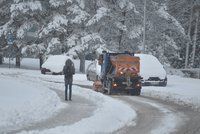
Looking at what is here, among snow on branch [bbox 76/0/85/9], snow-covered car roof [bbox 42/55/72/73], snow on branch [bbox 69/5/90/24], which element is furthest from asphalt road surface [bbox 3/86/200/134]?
snow on branch [bbox 76/0/85/9]

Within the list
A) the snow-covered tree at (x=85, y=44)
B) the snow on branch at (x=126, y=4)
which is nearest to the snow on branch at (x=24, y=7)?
the snow-covered tree at (x=85, y=44)

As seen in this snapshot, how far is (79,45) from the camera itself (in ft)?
165

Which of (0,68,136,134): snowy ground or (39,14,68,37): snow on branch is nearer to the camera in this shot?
Result: (0,68,136,134): snowy ground

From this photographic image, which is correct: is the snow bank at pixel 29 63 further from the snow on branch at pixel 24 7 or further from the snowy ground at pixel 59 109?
the snowy ground at pixel 59 109

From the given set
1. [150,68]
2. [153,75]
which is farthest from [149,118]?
[150,68]

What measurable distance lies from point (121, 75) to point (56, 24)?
23137 mm

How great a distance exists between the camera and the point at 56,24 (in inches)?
1996

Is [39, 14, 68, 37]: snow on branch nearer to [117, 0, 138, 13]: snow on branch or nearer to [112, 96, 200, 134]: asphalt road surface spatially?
[117, 0, 138, 13]: snow on branch

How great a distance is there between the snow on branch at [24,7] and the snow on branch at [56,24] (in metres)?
1.92

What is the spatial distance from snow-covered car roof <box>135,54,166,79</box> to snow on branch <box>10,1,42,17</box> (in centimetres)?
1810

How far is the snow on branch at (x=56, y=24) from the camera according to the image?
167ft

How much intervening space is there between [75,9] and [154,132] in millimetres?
37072

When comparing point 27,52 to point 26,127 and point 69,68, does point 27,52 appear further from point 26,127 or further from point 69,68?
point 26,127

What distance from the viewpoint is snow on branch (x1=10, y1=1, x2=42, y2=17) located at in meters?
51.7
